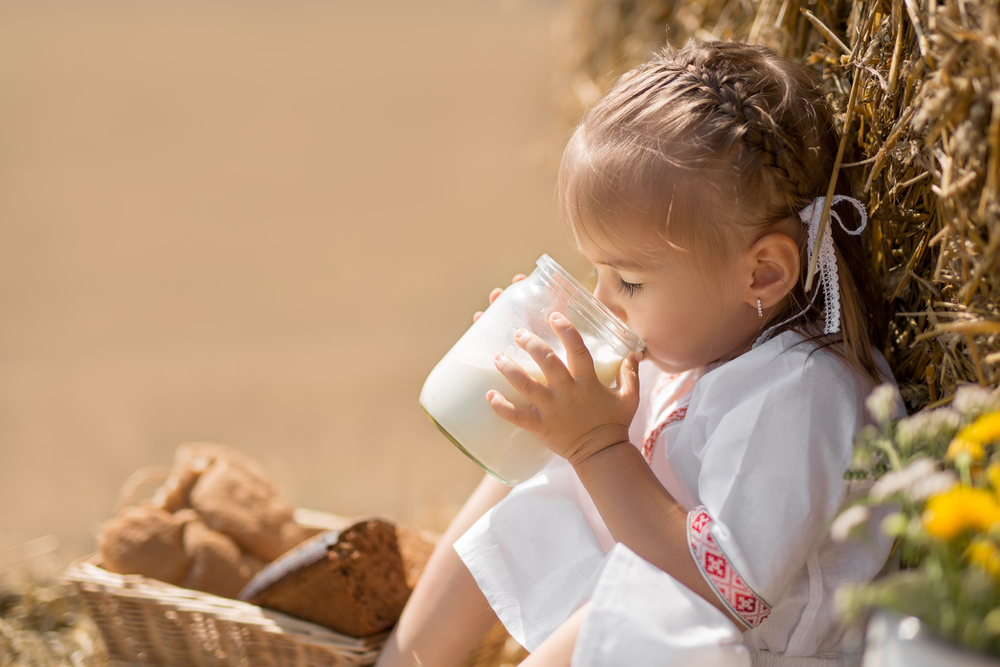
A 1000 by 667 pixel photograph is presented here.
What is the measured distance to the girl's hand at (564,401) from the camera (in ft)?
3.43

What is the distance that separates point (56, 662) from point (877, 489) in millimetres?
1612

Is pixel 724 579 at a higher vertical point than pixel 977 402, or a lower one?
lower

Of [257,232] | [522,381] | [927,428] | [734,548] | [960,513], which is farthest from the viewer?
[257,232]

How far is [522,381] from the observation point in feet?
3.42

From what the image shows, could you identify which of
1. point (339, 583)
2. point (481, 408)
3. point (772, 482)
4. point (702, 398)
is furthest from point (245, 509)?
point (772, 482)

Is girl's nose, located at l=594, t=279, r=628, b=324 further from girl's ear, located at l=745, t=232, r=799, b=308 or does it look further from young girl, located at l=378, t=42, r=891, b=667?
girl's ear, located at l=745, t=232, r=799, b=308

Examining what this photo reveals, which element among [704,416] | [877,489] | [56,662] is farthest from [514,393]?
[56,662]

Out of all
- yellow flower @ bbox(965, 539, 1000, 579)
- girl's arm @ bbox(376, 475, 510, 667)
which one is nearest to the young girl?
girl's arm @ bbox(376, 475, 510, 667)

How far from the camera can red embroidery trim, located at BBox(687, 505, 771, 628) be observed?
36.7 inches

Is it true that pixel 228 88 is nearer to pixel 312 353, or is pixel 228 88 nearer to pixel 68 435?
pixel 312 353

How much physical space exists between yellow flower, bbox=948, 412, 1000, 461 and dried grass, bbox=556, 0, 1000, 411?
0.23 m

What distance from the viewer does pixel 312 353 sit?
140 inches

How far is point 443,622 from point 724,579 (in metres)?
0.57

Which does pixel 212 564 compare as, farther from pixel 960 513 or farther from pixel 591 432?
pixel 960 513
